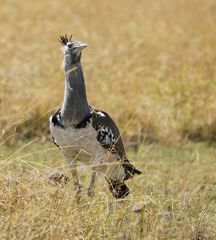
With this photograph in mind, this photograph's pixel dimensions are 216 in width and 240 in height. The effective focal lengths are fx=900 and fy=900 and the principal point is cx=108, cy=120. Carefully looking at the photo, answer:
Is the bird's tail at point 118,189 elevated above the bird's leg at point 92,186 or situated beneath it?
situated beneath

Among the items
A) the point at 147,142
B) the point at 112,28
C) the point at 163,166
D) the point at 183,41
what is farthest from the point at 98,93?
the point at 112,28

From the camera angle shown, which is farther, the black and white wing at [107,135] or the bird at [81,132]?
the black and white wing at [107,135]

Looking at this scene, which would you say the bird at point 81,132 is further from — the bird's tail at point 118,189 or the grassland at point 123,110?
the grassland at point 123,110

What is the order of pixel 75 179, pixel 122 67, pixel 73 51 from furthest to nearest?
pixel 122 67, pixel 73 51, pixel 75 179

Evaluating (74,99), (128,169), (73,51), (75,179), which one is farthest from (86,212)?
(73,51)

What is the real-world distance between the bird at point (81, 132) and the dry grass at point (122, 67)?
59cm

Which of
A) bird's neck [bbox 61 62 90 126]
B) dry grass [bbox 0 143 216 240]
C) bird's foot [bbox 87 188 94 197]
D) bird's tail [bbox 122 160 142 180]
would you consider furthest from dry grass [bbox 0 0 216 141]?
dry grass [bbox 0 143 216 240]

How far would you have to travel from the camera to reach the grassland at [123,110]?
4.64 m

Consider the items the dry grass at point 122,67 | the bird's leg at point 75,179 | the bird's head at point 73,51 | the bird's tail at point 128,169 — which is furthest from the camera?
the dry grass at point 122,67

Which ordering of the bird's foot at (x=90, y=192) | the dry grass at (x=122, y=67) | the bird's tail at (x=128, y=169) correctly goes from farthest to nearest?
1. the dry grass at (x=122, y=67)
2. the bird's tail at (x=128, y=169)
3. the bird's foot at (x=90, y=192)

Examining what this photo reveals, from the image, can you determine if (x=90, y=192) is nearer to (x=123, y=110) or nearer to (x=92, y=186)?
(x=92, y=186)

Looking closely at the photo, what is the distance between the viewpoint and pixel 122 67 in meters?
9.59

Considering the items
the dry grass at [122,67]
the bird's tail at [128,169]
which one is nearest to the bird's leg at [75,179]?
the bird's tail at [128,169]

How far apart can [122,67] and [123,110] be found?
141 cm
